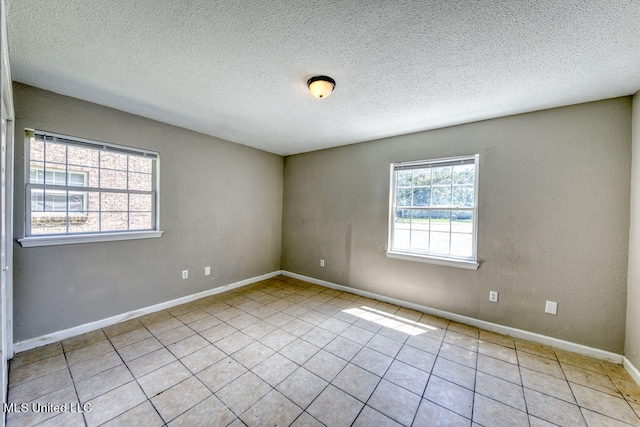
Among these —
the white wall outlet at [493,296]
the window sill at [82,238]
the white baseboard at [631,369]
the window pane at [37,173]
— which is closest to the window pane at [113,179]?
the window pane at [37,173]

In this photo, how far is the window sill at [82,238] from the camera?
2275mm

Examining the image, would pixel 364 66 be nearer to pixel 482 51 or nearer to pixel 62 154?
pixel 482 51

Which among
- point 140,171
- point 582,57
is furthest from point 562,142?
point 140,171

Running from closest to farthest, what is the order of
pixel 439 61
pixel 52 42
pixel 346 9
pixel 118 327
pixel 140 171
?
pixel 346 9 < pixel 52 42 < pixel 439 61 < pixel 118 327 < pixel 140 171

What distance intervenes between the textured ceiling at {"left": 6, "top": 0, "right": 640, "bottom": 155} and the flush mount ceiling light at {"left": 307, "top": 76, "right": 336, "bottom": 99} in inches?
2.3

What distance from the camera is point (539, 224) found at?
2.54 m

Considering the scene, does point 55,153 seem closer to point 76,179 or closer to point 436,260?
point 76,179

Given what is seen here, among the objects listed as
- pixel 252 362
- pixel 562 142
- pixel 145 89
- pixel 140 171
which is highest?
pixel 145 89

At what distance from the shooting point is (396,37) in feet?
5.11

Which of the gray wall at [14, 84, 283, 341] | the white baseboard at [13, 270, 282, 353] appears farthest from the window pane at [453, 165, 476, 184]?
the white baseboard at [13, 270, 282, 353]

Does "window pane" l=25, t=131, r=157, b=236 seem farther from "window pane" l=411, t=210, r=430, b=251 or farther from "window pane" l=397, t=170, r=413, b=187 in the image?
"window pane" l=411, t=210, r=430, b=251

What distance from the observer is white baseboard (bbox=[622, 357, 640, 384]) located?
6.50 ft

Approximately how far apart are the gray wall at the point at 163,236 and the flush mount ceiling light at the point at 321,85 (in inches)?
86.7

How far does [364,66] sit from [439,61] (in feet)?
1.76
